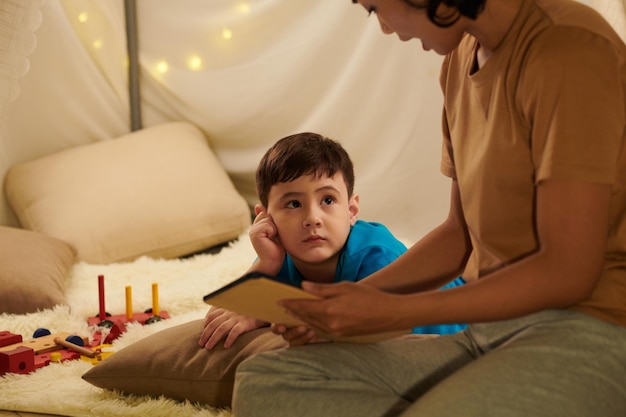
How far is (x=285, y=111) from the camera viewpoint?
2.73 meters

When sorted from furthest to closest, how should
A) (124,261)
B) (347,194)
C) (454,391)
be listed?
1. (124,261)
2. (347,194)
3. (454,391)

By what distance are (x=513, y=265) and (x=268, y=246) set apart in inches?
24.5

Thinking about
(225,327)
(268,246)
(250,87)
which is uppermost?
(250,87)

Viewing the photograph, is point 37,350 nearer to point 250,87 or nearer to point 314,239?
point 314,239

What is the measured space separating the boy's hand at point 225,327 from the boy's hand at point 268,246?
4.3 inches

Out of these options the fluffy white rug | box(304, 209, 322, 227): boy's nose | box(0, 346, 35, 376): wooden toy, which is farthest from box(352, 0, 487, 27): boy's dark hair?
box(0, 346, 35, 376): wooden toy

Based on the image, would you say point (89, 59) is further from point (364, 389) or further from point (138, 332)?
point (364, 389)

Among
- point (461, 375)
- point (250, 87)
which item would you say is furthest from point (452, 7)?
point (250, 87)

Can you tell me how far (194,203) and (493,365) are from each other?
1786mm

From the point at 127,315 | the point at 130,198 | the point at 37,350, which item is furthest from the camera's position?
the point at 130,198

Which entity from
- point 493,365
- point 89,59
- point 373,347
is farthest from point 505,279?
point 89,59

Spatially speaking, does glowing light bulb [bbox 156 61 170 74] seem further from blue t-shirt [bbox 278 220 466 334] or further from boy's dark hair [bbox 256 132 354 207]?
blue t-shirt [bbox 278 220 466 334]

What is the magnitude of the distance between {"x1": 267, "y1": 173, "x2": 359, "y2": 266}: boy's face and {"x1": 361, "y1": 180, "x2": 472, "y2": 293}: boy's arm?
282 mm

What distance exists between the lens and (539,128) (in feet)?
2.99
